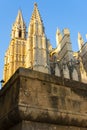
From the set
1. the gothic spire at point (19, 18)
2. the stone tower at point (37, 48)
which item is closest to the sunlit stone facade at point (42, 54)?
the stone tower at point (37, 48)

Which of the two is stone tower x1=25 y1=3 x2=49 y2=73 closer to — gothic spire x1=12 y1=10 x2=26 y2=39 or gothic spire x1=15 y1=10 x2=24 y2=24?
gothic spire x1=12 y1=10 x2=26 y2=39

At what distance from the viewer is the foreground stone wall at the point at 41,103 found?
3.30 metres

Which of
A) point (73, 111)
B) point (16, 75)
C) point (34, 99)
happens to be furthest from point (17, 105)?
point (73, 111)

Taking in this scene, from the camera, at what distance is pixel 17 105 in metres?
3.22

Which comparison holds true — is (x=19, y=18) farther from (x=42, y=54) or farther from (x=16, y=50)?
(x=42, y=54)

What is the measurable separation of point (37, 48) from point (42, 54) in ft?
5.06

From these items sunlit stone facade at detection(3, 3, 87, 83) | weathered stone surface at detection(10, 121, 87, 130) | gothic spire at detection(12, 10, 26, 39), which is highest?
gothic spire at detection(12, 10, 26, 39)

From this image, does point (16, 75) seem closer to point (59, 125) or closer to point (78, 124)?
point (59, 125)

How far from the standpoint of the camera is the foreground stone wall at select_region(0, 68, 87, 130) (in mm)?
3301

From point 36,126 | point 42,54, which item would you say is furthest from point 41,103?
point 42,54

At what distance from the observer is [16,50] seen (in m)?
47.2

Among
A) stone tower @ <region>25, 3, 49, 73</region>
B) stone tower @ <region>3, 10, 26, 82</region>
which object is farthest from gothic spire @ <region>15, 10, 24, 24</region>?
stone tower @ <region>25, 3, 49, 73</region>

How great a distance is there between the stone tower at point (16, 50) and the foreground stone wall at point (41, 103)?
3959 centimetres

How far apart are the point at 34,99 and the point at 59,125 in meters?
0.66
